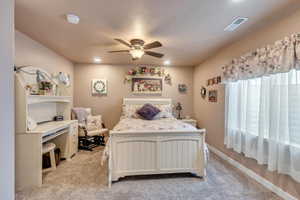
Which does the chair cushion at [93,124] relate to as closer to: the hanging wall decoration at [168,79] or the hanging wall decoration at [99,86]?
the hanging wall decoration at [99,86]

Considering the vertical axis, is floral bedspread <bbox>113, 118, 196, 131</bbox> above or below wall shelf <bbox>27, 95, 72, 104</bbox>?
below

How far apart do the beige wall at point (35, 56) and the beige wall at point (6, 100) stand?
1.42 m

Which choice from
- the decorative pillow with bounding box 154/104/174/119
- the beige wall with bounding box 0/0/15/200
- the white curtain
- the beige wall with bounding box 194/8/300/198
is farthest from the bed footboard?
the decorative pillow with bounding box 154/104/174/119

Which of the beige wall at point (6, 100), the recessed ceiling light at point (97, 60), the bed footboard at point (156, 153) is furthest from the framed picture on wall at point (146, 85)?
the beige wall at point (6, 100)

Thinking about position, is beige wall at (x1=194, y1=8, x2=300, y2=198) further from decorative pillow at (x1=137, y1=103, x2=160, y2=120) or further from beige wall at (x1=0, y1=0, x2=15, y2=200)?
beige wall at (x1=0, y1=0, x2=15, y2=200)

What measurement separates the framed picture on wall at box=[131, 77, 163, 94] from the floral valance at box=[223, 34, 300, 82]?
8.06 feet

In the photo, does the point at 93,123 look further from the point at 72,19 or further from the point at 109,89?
the point at 72,19

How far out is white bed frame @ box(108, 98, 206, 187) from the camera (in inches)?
96.7

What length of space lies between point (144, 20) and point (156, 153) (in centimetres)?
198

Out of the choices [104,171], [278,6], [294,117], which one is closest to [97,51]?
[104,171]

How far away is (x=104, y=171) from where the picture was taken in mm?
2828

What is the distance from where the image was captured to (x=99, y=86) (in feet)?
16.3

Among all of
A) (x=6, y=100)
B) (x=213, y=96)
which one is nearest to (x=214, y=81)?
(x=213, y=96)

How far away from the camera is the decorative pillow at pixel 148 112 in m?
4.18
